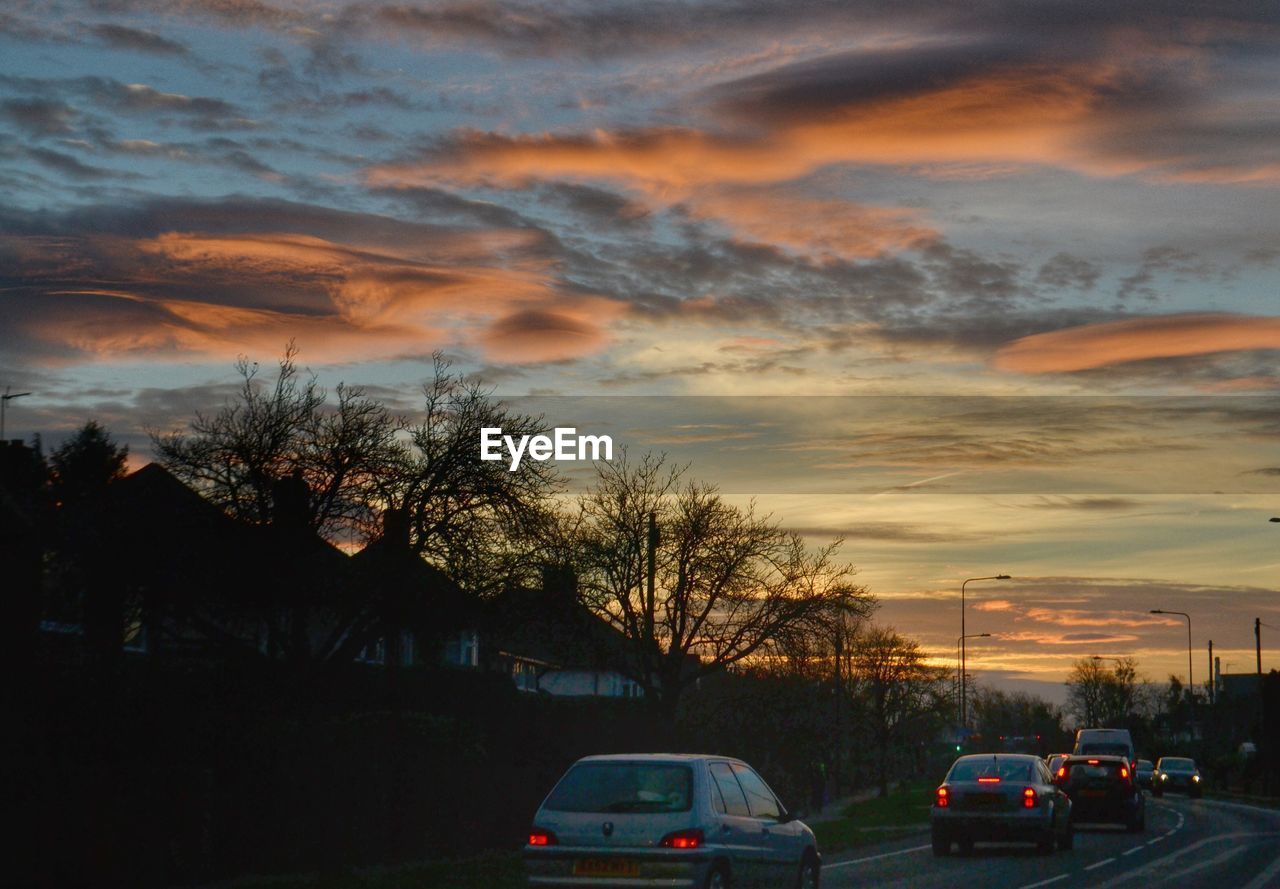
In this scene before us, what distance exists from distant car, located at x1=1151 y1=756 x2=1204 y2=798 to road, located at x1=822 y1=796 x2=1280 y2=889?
111 feet

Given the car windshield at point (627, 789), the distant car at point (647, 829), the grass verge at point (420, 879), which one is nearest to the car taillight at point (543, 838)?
the distant car at point (647, 829)

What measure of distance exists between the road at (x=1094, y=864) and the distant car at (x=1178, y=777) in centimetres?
3377

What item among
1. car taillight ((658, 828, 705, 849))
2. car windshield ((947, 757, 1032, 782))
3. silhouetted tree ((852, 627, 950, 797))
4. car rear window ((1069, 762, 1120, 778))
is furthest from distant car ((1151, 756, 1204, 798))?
car taillight ((658, 828, 705, 849))

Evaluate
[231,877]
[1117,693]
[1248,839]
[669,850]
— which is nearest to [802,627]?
[1248,839]

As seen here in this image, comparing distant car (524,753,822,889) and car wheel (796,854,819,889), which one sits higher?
distant car (524,753,822,889)

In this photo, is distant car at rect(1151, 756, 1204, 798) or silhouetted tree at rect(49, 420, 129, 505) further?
distant car at rect(1151, 756, 1204, 798)

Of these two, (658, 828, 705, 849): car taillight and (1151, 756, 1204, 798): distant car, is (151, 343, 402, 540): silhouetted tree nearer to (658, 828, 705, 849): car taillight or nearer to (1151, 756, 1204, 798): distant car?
(658, 828, 705, 849): car taillight

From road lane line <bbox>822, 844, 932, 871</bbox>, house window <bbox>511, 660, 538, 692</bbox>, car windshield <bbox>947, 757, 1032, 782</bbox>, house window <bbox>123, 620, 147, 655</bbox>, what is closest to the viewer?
road lane line <bbox>822, 844, 932, 871</bbox>

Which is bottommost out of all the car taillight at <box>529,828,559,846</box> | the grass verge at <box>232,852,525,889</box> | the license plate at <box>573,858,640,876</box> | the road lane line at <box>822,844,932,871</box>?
the road lane line at <box>822,844,932,871</box>

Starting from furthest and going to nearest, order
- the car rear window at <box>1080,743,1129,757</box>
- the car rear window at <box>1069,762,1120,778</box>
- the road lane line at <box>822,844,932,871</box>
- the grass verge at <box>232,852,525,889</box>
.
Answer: the car rear window at <box>1080,743,1129,757</box> → the car rear window at <box>1069,762,1120,778</box> → the road lane line at <box>822,844,932,871</box> → the grass verge at <box>232,852,525,889</box>

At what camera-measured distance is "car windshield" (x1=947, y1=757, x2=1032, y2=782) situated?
90.1 ft

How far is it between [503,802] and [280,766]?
7.12 m

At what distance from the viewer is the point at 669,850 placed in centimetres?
1402

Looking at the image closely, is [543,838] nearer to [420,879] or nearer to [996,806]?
[420,879]
